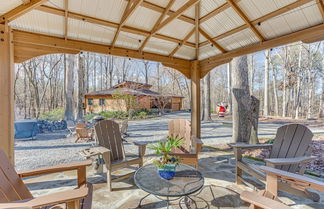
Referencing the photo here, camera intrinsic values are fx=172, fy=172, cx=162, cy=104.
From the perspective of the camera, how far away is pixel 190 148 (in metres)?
3.40

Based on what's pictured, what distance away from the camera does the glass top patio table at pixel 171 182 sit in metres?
1.79

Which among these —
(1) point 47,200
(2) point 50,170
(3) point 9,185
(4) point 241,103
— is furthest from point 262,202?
(4) point 241,103

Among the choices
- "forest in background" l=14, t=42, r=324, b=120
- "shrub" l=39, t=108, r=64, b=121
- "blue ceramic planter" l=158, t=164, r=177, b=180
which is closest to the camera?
"blue ceramic planter" l=158, t=164, r=177, b=180

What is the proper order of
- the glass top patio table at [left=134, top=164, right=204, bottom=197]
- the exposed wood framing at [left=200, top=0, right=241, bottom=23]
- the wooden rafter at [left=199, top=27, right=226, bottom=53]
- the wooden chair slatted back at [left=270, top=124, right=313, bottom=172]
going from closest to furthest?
the glass top patio table at [left=134, top=164, right=204, bottom=197] → the wooden chair slatted back at [left=270, top=124, right=313, bottom=172] → the exposed wood framing at [left=200, top=0, right=241, bottom=23] → the wooden rafter at [left=199, top=27, right=226, bottom=53]

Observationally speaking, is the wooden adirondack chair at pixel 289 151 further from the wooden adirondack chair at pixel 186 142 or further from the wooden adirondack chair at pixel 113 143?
the wooden adirondack chair at pixel 113 143

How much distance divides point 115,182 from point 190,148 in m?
1.50

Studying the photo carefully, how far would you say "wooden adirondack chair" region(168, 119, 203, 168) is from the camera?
9.36 feet

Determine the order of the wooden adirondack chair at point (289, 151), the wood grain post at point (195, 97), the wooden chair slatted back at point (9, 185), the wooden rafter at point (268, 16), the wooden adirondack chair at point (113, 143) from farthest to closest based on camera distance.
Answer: the wood grain post at point (195, 97)
the wooden adirondack chair at point (113, 143)
the wooden rafter at point (268, 16)
the wooden adirondack chair at point (289, 151)
the wooden chair slatted back at point (9, 185)

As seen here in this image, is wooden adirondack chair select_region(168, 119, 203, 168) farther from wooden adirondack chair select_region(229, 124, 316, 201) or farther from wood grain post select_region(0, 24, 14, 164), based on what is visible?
wood grain post select_region(0, 24, 14, 164)

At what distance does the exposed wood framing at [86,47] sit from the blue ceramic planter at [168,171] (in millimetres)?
2894

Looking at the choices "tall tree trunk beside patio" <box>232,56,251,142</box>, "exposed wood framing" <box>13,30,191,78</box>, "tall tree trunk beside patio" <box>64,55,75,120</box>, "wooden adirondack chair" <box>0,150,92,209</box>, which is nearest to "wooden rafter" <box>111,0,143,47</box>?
"exposed wood framing" <box>13,30,191,78</box>

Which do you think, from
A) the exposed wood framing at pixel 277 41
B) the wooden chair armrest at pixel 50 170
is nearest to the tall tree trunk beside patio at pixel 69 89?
the exposed wood framing at pixel 277 41

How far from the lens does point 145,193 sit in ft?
8.57

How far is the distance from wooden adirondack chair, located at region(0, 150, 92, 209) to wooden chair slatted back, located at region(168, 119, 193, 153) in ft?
6.54
